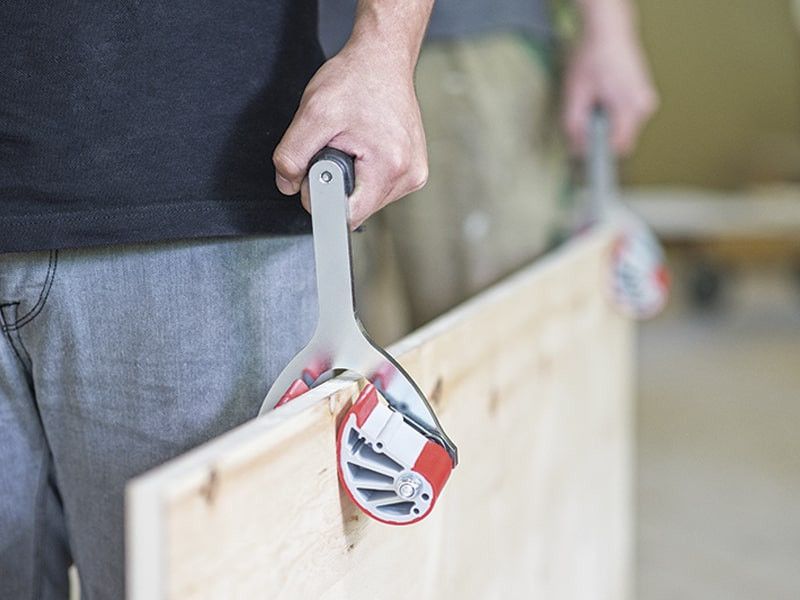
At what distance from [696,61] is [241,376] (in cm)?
491

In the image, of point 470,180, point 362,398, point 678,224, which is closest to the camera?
point 362,398

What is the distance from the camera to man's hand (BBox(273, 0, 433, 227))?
663mm

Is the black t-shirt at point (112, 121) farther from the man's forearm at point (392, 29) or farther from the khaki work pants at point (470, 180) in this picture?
the khaki work pants at point (470, 180)

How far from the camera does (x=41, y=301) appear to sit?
0.72 metres

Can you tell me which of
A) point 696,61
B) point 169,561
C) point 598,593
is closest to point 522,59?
point 598,593

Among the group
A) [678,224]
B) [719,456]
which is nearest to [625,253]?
[719,456]

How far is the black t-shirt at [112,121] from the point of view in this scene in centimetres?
69

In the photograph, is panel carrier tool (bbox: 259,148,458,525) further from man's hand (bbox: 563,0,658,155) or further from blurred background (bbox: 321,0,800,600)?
man's hand (bbox: 563,0,658,155)

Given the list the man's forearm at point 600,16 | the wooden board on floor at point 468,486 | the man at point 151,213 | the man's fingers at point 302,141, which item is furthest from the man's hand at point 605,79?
the man's fingers at point 302,141

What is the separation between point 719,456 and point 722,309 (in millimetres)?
1624

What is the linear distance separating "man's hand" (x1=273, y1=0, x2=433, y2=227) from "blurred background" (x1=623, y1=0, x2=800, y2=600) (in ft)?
4.59

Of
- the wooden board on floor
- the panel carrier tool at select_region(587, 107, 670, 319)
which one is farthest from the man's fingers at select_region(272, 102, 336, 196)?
the panel carrier tool at select_region(587, 107, 670, 319)

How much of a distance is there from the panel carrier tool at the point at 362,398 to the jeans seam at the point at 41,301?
17 cm

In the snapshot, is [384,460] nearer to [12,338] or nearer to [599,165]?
[12,338]
